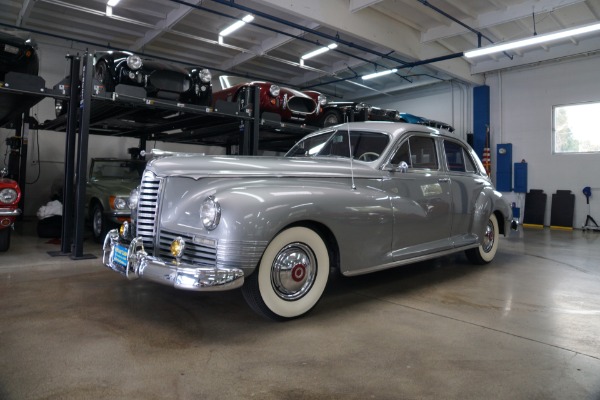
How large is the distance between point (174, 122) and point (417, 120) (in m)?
5.60

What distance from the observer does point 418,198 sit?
13.0ft

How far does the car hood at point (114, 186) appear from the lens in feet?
20.7

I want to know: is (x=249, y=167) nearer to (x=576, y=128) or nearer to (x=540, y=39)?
(x=540, y=39)

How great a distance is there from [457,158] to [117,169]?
5884mm

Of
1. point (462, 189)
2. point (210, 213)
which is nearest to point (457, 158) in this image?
point (462, 189)

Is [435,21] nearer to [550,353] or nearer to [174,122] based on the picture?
[174,122]

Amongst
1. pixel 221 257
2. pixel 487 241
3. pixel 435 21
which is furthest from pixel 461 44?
pixel 221 257

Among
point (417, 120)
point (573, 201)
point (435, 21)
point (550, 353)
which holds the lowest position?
point (550, 353)

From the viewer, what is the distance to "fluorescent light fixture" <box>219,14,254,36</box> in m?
9.11

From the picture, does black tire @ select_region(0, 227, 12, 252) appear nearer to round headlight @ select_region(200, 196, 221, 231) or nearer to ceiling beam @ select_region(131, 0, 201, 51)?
round headlight @ select_region(200, 196, 221, 231)

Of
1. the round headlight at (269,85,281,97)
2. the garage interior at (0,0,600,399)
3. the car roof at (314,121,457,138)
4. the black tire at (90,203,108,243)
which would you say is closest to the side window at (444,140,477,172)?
the car roof at (314,121,457,138)

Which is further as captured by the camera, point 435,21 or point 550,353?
point 435,21

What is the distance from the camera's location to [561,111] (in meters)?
11.7

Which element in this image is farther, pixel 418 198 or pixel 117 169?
pixel 117 169
